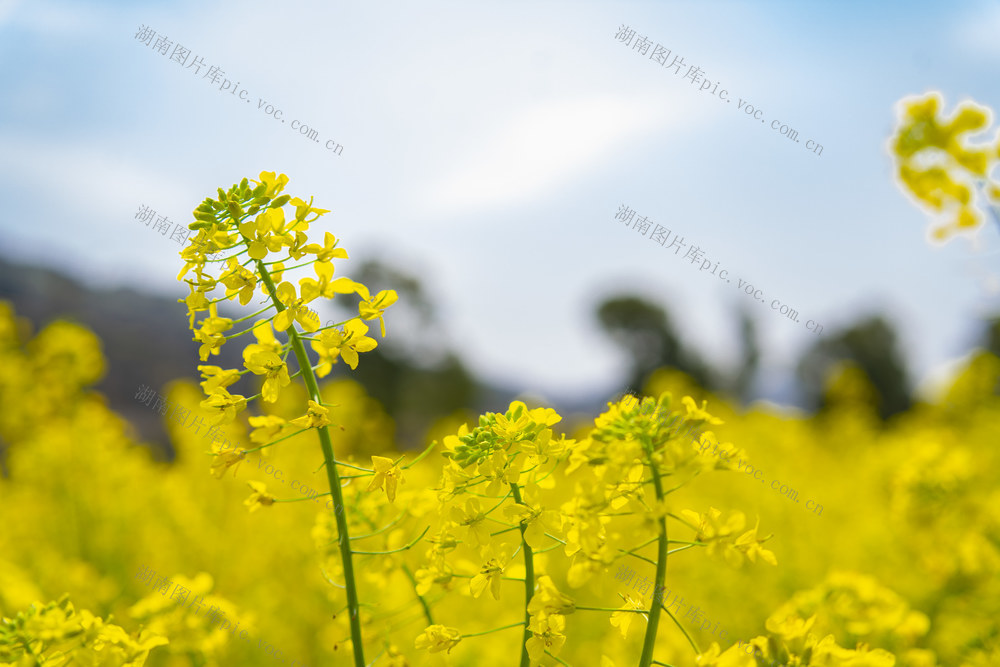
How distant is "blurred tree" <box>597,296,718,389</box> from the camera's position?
32.8 meters

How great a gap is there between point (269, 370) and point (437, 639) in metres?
0.70

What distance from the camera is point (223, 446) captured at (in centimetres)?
164

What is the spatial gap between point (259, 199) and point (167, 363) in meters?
18.8

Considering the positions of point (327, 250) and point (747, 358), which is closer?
point (327, 250)

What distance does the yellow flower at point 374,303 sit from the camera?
4.75ft

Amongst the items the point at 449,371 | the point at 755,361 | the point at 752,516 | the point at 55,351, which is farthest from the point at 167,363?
the point at 755,361

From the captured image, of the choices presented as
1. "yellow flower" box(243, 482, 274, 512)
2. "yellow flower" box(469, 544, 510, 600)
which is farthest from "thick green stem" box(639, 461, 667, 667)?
"yellow flower" box(243, 482, 274, 512)

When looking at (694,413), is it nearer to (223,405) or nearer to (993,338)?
(223,405)

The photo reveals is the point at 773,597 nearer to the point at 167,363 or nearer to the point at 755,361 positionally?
the point at 167,363

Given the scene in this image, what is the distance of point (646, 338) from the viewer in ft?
117

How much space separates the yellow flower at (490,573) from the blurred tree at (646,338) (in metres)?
30.5

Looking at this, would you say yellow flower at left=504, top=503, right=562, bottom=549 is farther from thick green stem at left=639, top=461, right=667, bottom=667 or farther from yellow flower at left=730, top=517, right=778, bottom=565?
yellow flower at left=730, top=517, right=778, bottom=565

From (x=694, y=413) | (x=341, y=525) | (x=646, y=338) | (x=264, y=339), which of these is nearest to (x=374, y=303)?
(x=264, y=339)

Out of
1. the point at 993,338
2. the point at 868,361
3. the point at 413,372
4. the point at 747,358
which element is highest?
the point at 993,338
